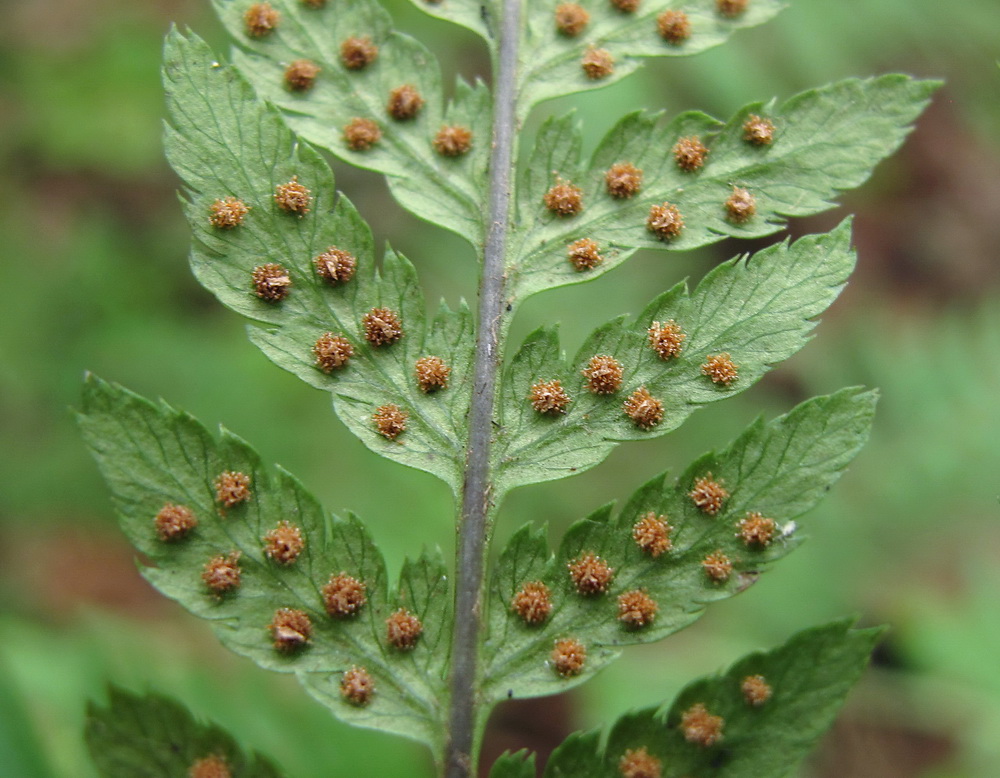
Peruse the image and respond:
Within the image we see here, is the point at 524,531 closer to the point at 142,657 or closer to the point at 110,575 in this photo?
the point at 142,657

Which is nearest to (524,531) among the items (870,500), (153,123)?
(870,500)

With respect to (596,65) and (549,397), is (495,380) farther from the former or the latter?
(596,65)

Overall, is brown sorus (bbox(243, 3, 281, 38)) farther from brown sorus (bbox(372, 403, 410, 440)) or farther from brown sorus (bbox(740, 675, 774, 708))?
brown sorus (bbox(740, 675, 774, 708))

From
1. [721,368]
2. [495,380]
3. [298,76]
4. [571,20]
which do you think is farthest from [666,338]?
[298,76]

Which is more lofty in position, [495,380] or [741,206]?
[741,206]

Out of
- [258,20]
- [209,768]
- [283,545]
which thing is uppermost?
[258,20]

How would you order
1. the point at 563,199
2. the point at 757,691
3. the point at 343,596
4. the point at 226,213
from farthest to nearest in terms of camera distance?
the point at 563,199
the point at 226,213
the point at 343,596
the point at 757,691

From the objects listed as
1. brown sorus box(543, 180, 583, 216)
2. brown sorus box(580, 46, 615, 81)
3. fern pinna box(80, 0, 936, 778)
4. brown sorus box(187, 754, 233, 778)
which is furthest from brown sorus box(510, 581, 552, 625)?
brown sorus box(580, 46, 615, 81)
